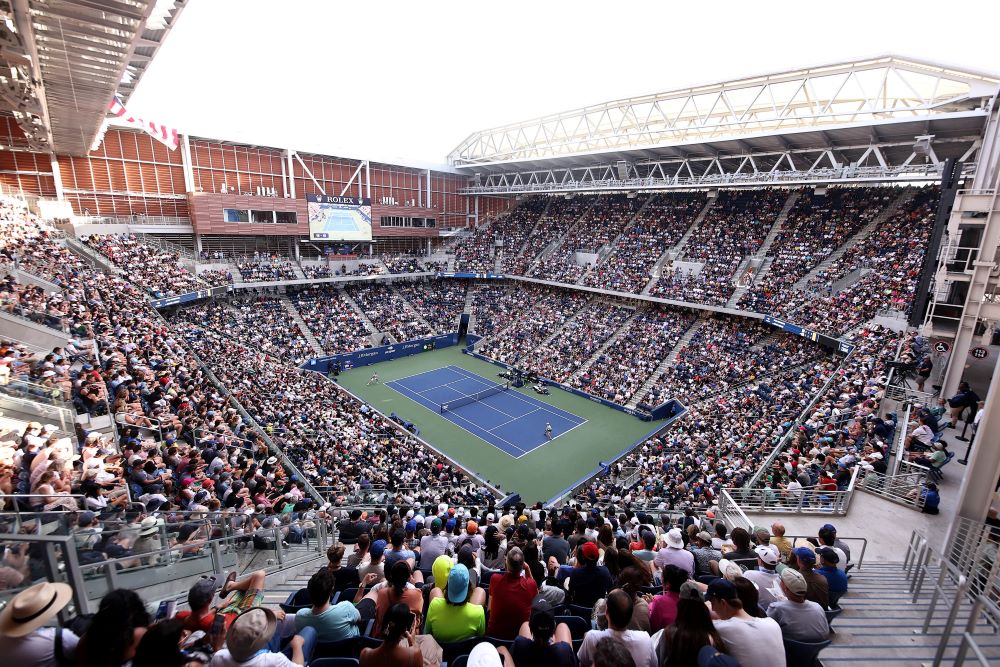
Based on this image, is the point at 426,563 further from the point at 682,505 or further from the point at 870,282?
the point at 870,282

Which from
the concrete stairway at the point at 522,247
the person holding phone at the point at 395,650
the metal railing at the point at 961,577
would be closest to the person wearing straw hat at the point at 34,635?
the person holding phone at the point at 395,650

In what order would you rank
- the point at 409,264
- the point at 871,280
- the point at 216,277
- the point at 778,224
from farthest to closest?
the point at 409,264
the point at 216,277
the point at 778,224
the point at 871,280

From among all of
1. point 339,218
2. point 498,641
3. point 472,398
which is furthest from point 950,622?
point 339,218

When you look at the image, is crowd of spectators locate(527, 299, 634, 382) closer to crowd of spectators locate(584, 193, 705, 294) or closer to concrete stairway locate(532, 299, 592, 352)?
concrete stairway locate(532, 299, 592, 352)

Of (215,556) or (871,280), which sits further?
(871,280)

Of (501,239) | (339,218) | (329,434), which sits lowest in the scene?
(329,434)

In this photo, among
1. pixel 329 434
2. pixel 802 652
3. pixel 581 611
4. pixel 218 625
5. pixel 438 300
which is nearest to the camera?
pixel 218 625

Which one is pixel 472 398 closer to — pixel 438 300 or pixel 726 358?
pixel 726 358

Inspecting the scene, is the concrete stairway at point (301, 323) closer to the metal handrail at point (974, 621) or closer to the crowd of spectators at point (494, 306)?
the crowd of spectators at point (494, 306)
